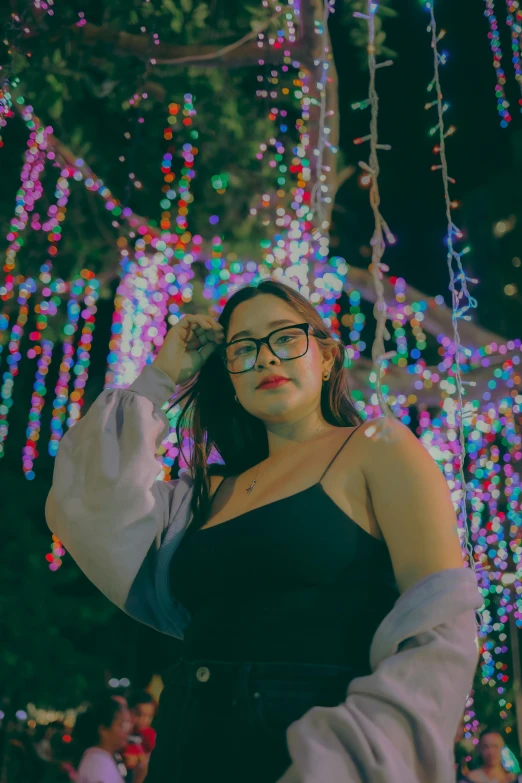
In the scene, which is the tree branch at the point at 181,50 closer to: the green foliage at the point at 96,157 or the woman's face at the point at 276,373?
the green foliage at the point at 96,157

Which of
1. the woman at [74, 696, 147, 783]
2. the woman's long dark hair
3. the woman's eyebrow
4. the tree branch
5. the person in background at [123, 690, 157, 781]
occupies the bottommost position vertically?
the person in background at [123, 690, 157, 781]

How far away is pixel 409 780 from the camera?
987 millimetres

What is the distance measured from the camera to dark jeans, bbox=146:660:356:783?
1.15 m

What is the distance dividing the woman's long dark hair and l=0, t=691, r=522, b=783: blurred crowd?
59.9 inches

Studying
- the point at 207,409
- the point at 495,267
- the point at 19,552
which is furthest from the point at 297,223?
the point at 207,409

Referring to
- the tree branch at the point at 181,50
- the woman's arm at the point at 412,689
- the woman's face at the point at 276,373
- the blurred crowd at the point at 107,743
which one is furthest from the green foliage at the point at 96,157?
the woman's arm at the point at 412,689

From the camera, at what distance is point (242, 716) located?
116cm

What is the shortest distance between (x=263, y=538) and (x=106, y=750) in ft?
9.65

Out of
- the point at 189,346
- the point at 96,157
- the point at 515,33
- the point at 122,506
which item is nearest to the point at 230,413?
the point at 189,346

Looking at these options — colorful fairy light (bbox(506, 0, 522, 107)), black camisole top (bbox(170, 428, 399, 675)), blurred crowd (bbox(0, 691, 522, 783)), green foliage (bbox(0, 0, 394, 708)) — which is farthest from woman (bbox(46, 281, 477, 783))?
green foliage (bbox(0, 0, 394, 708))

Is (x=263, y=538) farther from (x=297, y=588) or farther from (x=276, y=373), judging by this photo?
(x=276, y=373)

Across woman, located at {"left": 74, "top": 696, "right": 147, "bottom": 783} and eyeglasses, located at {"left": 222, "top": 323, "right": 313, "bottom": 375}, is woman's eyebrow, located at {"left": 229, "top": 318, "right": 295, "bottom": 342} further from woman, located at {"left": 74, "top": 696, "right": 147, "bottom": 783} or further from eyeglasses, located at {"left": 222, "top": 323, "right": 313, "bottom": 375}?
woman, located at {"left": 74, "top": 696, "right": 147, "bottom": 783}

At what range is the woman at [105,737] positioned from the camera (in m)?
3.56

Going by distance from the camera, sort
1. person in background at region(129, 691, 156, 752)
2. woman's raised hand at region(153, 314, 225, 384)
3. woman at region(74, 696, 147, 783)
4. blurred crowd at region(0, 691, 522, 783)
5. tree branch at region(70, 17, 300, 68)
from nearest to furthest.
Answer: woman's raised hand at region(153, 314, 225, 384) < woman at region(74, 696, 147, 783) < blurred crowd at region(0, 691, 522, 783) < person in background at region(129, 691, 156, 752) < tree branch at region(70, 17, 300, 68)
